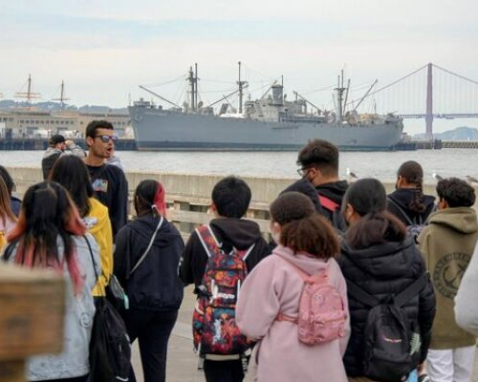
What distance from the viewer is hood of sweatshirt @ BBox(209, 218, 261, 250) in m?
5.59

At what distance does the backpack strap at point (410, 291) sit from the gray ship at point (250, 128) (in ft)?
373

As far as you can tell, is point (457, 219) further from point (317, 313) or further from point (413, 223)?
point (317, 313)

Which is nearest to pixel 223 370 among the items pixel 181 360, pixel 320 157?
pixel 320 157

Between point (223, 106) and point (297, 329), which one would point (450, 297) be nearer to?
point (297, 329)

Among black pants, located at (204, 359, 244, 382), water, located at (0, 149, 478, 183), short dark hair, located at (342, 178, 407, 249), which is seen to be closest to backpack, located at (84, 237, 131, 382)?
black pants, located at (204, 359, 244, 382)

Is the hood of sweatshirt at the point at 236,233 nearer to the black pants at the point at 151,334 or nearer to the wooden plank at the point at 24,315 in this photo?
the black pants at the point at 151,334

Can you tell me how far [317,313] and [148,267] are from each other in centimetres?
174

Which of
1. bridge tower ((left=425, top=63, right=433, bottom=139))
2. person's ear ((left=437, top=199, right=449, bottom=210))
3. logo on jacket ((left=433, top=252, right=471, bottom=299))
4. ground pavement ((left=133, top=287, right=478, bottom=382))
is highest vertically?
bridge tower ((left=425, top=63, right=433, bottom=139))

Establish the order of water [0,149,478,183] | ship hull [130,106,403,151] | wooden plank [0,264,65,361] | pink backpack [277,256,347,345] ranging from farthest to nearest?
ship hull [130,106,403,151] < water [0,149,478,183] < pink backpack [277,256,347,345] < wooden plank [0,264,65,361]

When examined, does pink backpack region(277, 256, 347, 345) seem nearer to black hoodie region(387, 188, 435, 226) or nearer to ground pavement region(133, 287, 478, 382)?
black hoodie region(387, 188, 435, 226)

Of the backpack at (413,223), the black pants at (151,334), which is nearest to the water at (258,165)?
the backpack at (413,223)

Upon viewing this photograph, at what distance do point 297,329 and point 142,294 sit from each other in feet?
5.49

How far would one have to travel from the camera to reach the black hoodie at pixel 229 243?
18.3 ft

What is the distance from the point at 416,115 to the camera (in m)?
158
